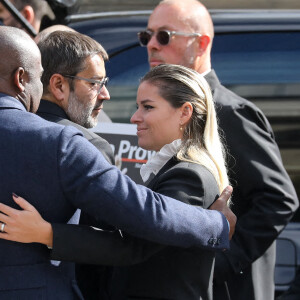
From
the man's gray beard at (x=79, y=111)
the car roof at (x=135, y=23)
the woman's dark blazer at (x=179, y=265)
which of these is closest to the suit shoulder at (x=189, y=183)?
the woman's dark blazer at (x=179, y=265)

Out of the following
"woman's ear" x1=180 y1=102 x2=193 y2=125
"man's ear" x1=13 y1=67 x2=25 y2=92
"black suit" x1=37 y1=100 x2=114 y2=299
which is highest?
"man's ear" x1=13 y1=67 x2=25 y2=92

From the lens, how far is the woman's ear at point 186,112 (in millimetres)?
2549

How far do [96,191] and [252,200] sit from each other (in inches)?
42.6

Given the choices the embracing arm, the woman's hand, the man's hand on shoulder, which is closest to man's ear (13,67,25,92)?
the embracing arm

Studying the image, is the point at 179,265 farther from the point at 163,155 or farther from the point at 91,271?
the point at 91,271

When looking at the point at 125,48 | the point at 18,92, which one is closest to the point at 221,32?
the point at 125,48

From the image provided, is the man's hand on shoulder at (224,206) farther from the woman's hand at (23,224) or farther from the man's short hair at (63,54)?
the man's short hair at (63,54)

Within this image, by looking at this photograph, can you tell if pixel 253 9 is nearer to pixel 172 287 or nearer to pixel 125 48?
pixel 125 48

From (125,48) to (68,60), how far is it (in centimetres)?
89

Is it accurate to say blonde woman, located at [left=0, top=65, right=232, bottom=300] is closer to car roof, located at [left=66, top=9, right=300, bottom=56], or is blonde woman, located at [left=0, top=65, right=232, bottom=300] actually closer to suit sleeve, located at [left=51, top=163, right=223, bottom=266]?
suit sleeve, located at [left=51, top=163, right=223, bottom=266]

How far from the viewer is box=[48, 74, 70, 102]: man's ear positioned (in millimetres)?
2846

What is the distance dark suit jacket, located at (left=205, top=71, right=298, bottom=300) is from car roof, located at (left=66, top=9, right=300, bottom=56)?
0.70 m

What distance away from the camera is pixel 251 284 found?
3.04m

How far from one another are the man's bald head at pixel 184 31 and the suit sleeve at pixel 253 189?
1.66ft
